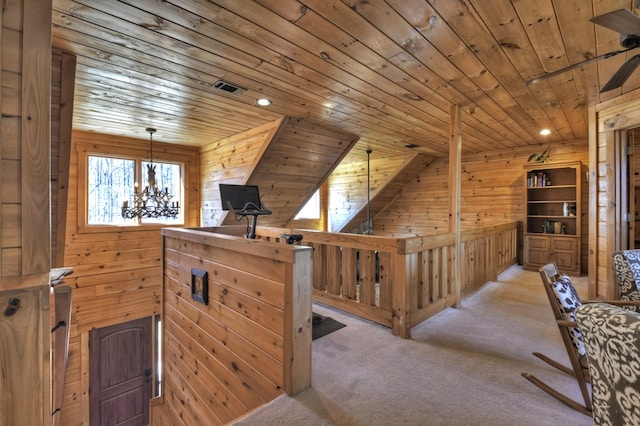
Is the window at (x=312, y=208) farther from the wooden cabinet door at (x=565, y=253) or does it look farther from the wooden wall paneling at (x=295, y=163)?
the wooden cabinet door at (x=565, y=253)

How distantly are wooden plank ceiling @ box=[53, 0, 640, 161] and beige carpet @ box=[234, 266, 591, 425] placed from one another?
2.27 m

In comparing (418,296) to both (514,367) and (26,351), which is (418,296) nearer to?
(514,367)

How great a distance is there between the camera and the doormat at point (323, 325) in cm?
271

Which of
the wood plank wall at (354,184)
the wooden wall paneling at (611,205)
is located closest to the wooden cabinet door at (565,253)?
the wooden wall paneling at (611,205)

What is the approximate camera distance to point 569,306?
5.73 feet

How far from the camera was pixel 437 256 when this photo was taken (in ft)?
10.1

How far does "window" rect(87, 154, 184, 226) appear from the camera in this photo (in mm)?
4824

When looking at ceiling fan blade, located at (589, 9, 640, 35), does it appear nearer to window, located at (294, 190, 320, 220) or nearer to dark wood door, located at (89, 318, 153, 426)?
window, located at (294, 190, 320, 220)

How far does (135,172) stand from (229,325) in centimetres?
415

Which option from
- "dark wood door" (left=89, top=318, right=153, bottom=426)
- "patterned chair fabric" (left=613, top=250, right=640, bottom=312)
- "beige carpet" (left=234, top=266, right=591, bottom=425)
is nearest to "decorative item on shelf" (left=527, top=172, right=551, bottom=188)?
"beige carpet" (left=234, top=266, right=591, bottom=425)

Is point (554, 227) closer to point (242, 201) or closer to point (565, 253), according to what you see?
point (565, 253)

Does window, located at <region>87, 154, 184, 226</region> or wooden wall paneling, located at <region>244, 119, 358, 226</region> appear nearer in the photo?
wooden wall paneling, located at <region>244, 119, 358, 226</region>

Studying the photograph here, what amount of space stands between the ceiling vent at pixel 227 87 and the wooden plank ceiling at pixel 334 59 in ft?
0.30

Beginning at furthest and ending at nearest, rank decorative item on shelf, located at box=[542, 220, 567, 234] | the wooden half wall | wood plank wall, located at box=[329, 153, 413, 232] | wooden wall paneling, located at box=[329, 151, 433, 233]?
wood plank wall, located at box=[329, 153, 413, 232]
wooden wall paneling, located at box=[329, 151, 433, 233]
decorative item on shelf, located at box=[542, 220, 567, 234]
the wooden half wall
